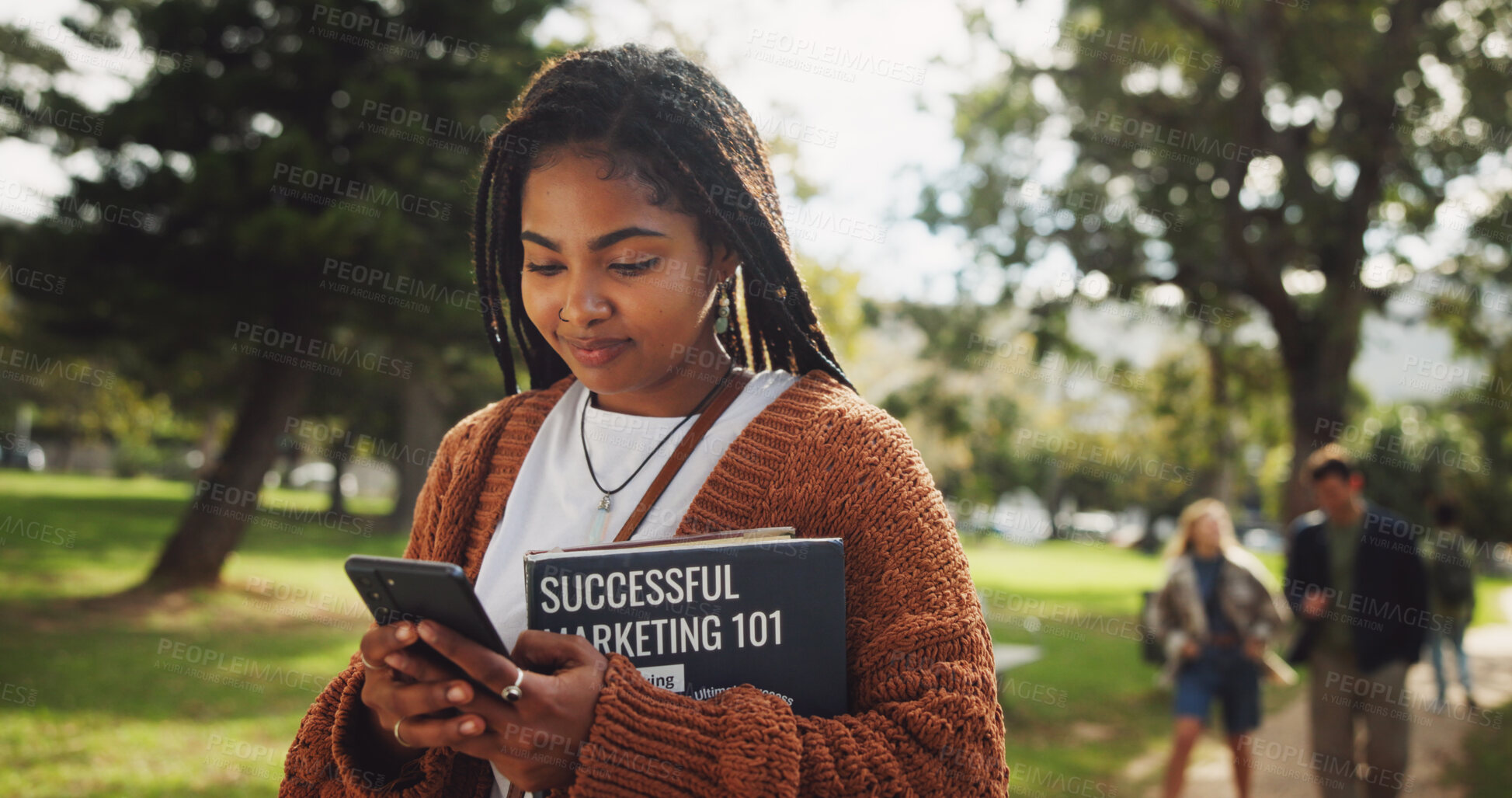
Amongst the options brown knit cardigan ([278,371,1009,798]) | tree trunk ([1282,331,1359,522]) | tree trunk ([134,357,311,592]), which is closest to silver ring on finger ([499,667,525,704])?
brown knit cardigan ([278,371,1009,798])

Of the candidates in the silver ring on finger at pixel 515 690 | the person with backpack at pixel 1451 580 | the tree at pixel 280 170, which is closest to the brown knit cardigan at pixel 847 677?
the silver ring on finger at pixel 515 690

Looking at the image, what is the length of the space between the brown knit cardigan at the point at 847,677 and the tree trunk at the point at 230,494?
12.4 metres

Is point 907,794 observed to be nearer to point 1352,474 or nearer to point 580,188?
point 580,188

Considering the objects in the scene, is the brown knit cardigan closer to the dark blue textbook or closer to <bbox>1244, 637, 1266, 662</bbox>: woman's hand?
the dark blue textbook

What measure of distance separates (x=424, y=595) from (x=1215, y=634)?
728cm

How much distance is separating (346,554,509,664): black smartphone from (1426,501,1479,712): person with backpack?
11.8 m

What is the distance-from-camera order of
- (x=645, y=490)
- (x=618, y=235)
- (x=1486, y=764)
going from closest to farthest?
(x=618, y=235)
(x=645, y=490)
(x=1486, y=764)

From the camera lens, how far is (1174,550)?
823 centimetres

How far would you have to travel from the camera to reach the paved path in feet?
26.0

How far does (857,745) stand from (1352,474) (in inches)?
240

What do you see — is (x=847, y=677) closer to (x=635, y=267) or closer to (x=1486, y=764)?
(x=635, y=267)

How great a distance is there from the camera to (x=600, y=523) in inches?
66.6

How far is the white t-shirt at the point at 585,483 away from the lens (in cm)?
165

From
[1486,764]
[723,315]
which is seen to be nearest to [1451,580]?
[1486,764]
